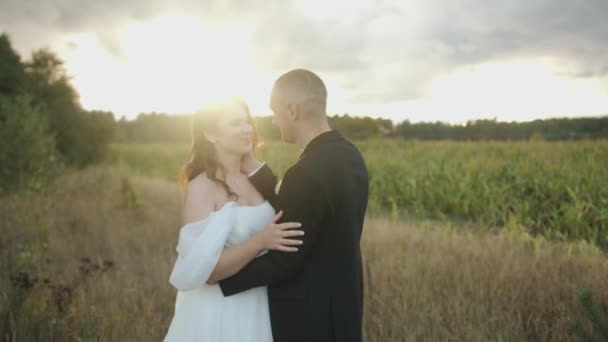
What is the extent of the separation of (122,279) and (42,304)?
1.58 metres

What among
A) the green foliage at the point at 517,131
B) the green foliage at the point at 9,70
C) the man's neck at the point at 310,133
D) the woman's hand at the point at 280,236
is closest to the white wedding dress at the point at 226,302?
the woman's hand at the point at 280,236

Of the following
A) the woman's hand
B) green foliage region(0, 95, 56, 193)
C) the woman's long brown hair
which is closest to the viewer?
the woman's hand

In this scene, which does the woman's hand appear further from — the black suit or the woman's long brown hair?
the woman's long brown hair

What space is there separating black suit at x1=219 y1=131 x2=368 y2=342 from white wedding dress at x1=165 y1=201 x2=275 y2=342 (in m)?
0.11

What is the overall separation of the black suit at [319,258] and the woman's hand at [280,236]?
39mm

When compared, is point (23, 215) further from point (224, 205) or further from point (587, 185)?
point (587, 185)

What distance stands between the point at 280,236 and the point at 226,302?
0.53 metres

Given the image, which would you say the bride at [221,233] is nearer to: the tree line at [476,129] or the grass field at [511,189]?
the grass field at [511,189]

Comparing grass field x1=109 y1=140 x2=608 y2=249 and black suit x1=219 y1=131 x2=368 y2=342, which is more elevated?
black suit x1=219 y1=131 x2=368 y2=342

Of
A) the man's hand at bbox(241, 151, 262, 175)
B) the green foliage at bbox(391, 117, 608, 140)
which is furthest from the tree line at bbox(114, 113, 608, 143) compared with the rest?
the man's hand at bbox(241, 151, 262, 175)

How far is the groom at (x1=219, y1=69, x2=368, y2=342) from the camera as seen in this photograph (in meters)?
2.09

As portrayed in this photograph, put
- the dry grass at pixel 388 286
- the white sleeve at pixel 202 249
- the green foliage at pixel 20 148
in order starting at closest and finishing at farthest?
the white sleeve at pixel 202 249 → the dry grass at pixel 388 286 → the green foliage at pixel 20 148

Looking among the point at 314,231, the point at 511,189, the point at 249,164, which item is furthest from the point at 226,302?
the point at 511,189

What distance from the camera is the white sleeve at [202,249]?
215 cm
